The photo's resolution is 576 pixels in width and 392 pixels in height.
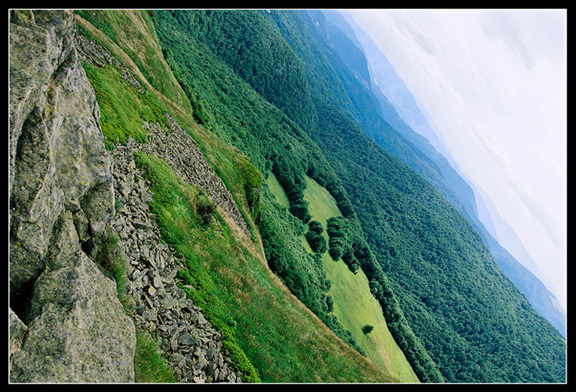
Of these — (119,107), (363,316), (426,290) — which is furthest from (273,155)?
(426,290)

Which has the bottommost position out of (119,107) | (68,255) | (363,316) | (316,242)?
(363,316)

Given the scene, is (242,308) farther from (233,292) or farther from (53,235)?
(53,235)

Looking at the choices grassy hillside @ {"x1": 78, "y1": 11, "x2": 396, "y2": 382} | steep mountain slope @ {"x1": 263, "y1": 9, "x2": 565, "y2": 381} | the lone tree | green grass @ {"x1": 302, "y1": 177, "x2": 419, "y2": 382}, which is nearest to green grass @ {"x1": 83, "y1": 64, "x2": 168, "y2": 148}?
grassy hillside @ {"x1": 78, "y1": 11, "x2": 396, "y2": 382}

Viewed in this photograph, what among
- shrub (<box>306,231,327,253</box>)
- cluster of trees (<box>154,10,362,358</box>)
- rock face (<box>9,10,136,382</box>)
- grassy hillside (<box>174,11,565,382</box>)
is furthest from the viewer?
grassy hillside (<box>174,11,565,382</box>)

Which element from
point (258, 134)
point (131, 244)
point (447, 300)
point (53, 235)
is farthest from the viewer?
point (447, 300)

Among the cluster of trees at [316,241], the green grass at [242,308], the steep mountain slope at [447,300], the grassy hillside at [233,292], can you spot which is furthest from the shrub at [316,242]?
the steep mountain slope at [447,300]

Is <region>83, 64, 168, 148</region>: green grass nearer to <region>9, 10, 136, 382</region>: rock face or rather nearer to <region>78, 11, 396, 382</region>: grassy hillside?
<region>78, 11, 396, 382</region>: grassy hillside

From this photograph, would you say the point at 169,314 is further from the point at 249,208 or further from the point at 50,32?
the point at 249,208
